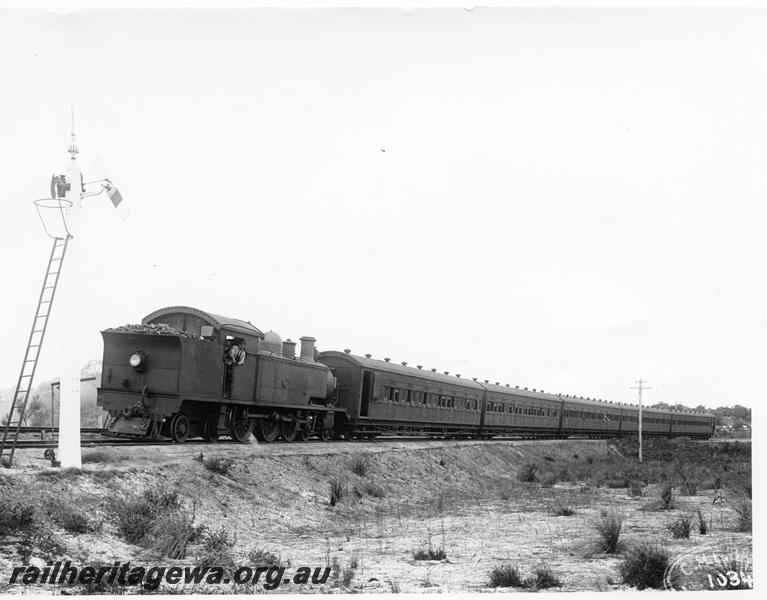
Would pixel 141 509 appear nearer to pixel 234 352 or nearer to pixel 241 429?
pixel 234 352

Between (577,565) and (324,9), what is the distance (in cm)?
891

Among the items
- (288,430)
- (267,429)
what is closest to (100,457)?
(267,429)

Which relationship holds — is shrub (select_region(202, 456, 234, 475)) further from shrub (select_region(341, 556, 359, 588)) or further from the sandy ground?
shrub (select_region(341, 556, 359, 588))

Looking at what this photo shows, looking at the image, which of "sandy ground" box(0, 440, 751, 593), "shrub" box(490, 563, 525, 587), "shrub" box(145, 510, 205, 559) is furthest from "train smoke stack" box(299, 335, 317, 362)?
"shrub" box(490, 563, 525, 587)

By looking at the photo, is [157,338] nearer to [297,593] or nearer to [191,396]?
[191,396]

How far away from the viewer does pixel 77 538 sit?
8734 millimetres

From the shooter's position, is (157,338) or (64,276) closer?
(64,276)

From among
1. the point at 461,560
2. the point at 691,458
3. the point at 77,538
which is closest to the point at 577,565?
the point at 461,560

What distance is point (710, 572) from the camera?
898 centimetres

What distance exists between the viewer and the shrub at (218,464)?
13.0m

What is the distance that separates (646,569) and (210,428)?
34.3ft

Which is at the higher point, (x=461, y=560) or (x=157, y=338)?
(x=157, y=338)

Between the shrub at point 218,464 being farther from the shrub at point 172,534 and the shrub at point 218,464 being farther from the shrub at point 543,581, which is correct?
the shrub at point 543,581

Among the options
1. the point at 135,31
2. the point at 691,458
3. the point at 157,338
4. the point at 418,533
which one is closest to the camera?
the point at 135,31
